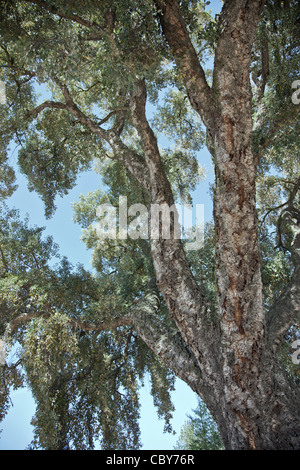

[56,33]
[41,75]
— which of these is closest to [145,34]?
[56,33]

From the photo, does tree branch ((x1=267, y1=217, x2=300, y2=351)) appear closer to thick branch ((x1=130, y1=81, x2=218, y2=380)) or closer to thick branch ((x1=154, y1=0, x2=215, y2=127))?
thick branch ((x1=130, y1=81, x2=218, y2=380))

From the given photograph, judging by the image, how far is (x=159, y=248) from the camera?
230 inches

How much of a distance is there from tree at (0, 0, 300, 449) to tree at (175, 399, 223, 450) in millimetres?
3653

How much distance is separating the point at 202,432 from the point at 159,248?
10066mm

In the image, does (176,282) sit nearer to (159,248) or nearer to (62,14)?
(159,248)

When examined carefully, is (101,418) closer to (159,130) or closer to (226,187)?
(226,187)

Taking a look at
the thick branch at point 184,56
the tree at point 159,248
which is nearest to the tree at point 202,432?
the tree at point 159,248

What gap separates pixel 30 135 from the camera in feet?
32.7

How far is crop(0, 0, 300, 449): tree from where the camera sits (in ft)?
16.2

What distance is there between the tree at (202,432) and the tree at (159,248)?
365cm
